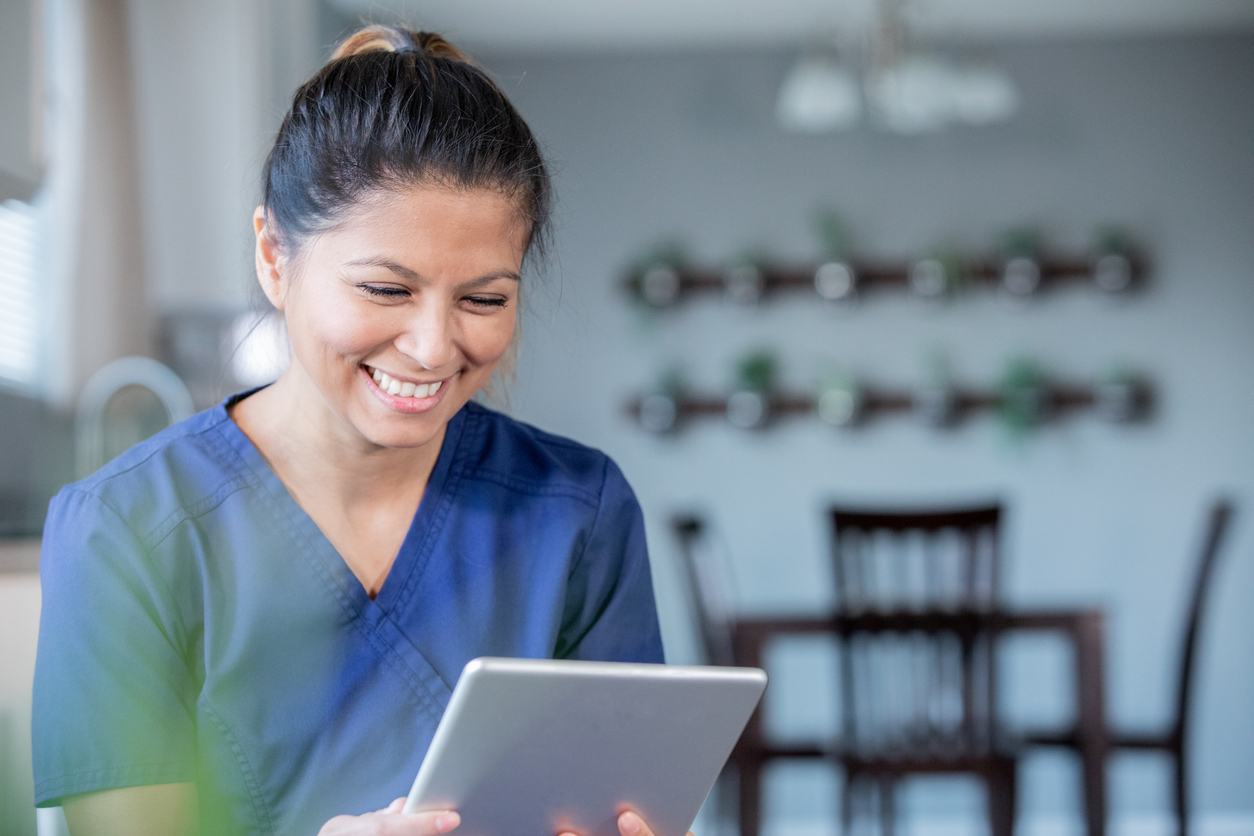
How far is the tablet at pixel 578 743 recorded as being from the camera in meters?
0.72

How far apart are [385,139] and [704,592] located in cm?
205

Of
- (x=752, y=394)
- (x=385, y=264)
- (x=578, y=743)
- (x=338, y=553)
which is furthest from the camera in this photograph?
(x=752, y=394)

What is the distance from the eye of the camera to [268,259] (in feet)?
3.21

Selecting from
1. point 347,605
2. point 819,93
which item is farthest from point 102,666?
point 819,93

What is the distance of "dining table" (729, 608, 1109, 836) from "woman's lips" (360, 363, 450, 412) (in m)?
1.65

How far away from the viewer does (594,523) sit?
1.06 meters

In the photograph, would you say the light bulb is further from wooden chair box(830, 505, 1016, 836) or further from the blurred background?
wooden chair box(830, 505, 1016, 836)

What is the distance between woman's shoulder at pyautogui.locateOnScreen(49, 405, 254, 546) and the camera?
0.91 m

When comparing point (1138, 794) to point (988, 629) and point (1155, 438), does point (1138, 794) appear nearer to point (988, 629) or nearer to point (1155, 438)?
point (1155, 438)

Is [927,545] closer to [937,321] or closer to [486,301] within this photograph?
[937,321]

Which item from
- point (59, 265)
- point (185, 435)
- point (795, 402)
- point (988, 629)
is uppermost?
point (59, 265)

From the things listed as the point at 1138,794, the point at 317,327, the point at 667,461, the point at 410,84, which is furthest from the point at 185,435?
the point at 1138,794

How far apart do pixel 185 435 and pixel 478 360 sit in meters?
→ 0.26

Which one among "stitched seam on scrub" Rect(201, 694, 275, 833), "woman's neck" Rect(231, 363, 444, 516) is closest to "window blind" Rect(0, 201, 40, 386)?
"woman's neck" Rect(231, 363, 444, 516)
